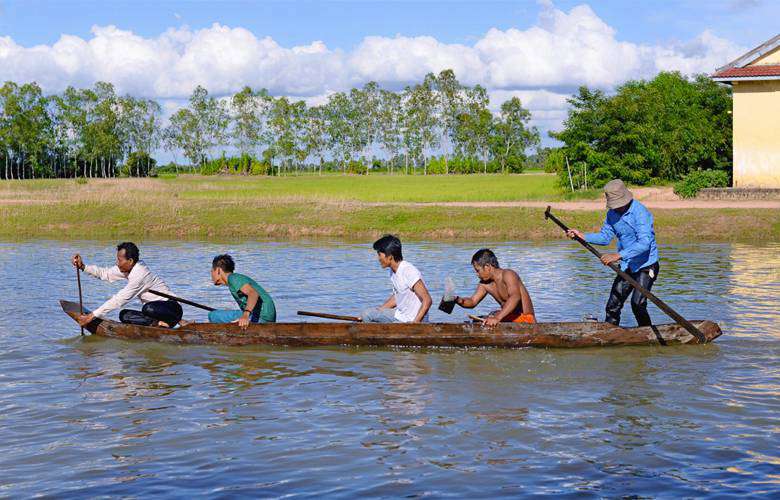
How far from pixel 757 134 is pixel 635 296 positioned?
23955 millimetres

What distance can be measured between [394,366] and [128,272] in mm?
3654

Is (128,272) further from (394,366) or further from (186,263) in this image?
(186,263)

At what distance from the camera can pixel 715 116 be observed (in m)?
40.6

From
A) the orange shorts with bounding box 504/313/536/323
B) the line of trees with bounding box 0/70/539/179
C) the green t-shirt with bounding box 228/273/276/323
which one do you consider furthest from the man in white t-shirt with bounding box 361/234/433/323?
the line of trees with bounding box 0/70/539/179

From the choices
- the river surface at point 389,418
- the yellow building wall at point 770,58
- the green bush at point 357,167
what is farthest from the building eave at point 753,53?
the green bush at point 357,167

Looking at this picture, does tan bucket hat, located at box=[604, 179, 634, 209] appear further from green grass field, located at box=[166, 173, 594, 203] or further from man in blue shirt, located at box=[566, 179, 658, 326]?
green grass field, located at box=[166, 173, 594, 203]

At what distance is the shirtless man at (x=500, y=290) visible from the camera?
33.0ft

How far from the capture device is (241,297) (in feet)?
35.3

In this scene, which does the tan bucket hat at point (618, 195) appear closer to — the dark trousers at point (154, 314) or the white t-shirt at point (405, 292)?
the white t-shirt at point (405, 292)

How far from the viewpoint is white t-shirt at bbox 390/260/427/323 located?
10.3m

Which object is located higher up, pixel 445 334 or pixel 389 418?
pixel 445 334

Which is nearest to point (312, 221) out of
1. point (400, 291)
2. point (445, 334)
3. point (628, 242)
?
point (400, 291)

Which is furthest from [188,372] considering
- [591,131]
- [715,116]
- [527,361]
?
[715,116]

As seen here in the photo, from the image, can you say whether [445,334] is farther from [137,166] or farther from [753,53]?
[137,166]
